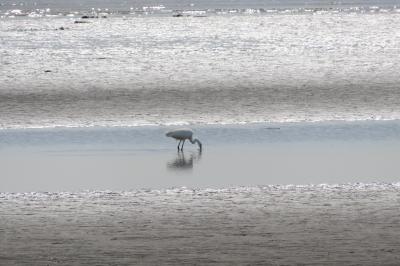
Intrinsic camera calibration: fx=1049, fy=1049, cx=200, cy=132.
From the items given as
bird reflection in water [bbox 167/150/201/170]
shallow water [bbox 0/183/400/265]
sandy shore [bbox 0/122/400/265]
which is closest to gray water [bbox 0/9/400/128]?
sandy shore [bbox 0/122/400/265]

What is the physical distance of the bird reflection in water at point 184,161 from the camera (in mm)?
14711

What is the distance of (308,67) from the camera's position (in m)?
25.9

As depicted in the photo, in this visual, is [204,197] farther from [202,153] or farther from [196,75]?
[196,75]

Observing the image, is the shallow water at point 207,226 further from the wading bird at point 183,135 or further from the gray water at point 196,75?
the gray water at point 196,75

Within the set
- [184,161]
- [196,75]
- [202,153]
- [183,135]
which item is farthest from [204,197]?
[196,75]

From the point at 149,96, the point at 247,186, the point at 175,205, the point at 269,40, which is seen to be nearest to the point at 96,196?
the point at 175,205

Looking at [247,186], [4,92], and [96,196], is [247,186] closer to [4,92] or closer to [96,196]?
[96,196]

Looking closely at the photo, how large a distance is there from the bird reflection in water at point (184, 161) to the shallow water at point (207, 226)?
1.91 meters

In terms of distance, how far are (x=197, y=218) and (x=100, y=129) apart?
22.4 ft

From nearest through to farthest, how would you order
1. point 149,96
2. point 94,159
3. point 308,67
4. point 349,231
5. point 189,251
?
point 189,251
point 349,231
point 94,159
point 149,96
point 308,67

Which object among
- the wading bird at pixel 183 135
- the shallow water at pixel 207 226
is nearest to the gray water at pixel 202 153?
the shallow water at pixel 207 226

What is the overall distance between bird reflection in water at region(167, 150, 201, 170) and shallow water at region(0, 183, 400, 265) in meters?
1.91

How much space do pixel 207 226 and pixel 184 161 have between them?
4328 mm

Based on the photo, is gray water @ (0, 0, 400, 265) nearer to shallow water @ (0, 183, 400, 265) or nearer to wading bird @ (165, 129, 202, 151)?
shallow water @ (0, 183, 400, 265)
